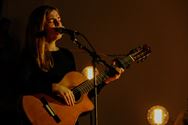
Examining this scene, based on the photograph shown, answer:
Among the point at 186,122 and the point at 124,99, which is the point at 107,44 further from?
the point at 186,122

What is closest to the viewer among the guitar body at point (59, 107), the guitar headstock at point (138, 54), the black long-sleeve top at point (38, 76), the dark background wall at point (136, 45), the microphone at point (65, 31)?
the microphone at point (65, 31)

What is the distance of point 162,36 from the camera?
3436 mm

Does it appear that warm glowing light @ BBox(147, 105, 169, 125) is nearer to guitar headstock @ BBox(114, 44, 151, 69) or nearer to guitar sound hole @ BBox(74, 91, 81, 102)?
guitar headstock @ BBox(114, 44, 151, 69)

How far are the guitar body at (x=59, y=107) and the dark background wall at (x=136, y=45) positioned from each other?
2.18 ft

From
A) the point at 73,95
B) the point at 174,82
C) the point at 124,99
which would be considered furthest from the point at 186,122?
the point at 73,95

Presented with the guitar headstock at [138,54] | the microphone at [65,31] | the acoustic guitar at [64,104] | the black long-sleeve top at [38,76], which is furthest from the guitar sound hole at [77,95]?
the microphone at [65,31]

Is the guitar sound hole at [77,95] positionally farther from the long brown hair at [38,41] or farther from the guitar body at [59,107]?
the long brown hair at [38,41]

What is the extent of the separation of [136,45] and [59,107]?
1.16 meters

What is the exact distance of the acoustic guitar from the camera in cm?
240

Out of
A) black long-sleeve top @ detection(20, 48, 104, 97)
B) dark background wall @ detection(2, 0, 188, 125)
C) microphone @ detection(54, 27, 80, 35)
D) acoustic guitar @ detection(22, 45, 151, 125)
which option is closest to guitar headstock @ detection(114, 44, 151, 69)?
acoustic guitar @ detection(22, 45, 151, 125)

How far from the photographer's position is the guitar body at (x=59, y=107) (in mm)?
2389

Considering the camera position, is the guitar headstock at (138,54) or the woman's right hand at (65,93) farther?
the guitar headstock at (138,54)

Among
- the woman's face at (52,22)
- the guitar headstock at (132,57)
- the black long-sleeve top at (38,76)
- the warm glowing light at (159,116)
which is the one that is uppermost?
the woman's face at (52,22)

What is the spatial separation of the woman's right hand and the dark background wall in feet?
2.63
